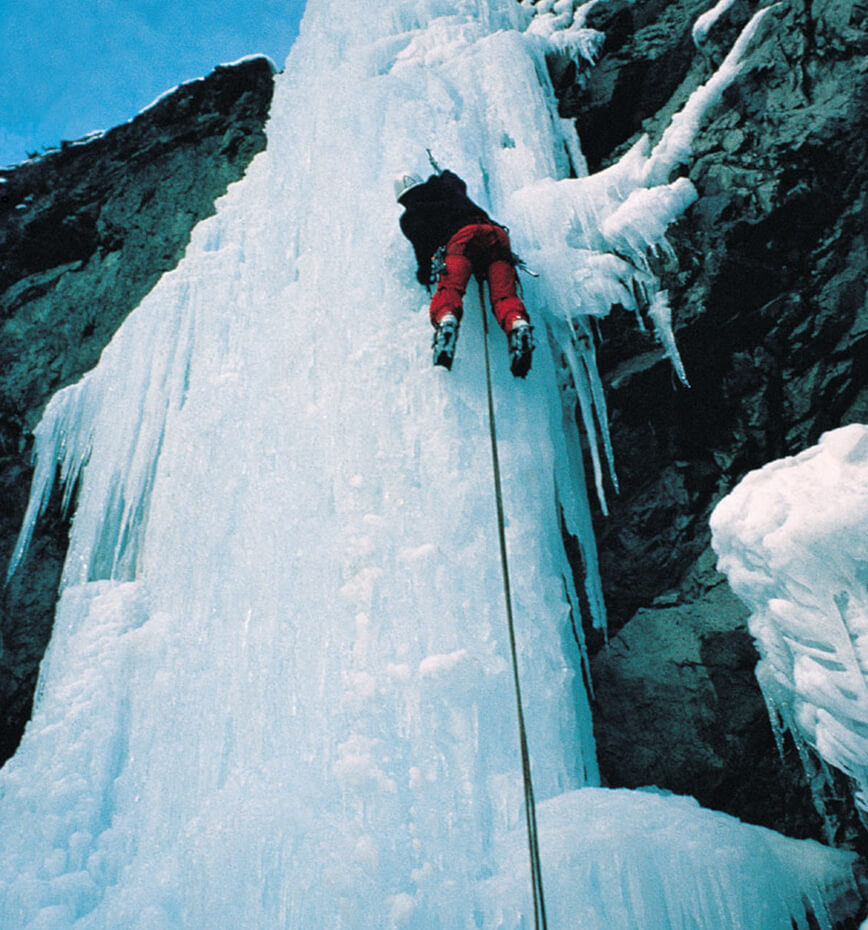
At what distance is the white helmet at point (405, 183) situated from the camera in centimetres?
388

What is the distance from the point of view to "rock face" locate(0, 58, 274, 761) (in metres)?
5.00

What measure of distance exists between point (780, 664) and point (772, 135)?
10.2 ft

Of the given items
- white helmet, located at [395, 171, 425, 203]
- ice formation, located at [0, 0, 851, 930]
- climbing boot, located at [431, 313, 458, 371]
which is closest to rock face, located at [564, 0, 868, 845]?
ice formation, located at [0, 0, 851, 930]

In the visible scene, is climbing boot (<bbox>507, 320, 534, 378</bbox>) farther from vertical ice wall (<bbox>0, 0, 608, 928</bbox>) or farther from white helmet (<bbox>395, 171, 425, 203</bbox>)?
white helmet (<bbox>395, 171, 425, 203</bbox>)

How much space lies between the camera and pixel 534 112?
4812 mm

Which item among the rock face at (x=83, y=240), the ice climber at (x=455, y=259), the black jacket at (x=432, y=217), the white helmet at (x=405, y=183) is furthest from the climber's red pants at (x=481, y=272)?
the rock face at (x=83, y=240)

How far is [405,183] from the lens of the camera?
3.93 meters

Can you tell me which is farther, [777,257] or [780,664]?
[777,257]

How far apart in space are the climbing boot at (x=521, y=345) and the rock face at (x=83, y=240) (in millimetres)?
3874

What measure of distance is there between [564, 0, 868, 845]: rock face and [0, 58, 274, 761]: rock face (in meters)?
4.26

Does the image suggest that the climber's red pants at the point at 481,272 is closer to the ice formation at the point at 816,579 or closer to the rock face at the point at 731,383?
the rock face at the point at 731,383

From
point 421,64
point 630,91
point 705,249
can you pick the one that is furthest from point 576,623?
point 421,64

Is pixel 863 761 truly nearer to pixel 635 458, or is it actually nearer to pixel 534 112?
pixel 635 458

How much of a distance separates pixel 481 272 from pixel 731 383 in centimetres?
156
